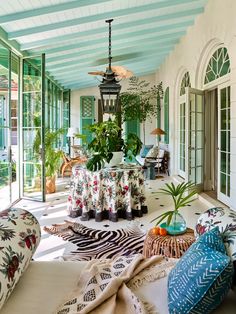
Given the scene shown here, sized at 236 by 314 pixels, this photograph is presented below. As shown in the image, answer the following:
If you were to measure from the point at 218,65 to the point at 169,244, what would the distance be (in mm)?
3708

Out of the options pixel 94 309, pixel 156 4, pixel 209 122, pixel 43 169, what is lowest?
pixel 94 309

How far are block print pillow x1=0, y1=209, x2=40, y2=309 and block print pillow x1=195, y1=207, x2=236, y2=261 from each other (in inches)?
36.5

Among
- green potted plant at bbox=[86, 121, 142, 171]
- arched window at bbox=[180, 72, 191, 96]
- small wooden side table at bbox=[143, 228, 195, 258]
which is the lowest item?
small wooden side table at bbox=[143, 228, 195, 258]

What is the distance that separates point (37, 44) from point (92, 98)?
585 cm

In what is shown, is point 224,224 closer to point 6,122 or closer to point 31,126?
point 6,122

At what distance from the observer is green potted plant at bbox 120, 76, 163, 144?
9633 millimetres

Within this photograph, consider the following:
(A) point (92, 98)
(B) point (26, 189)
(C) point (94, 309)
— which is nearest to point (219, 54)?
(B) point (26, 189)

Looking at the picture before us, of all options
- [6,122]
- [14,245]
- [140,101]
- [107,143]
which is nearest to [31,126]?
[6,122]

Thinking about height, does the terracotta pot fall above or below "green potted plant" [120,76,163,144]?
below

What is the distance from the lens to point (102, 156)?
13.0ft

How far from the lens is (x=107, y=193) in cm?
387

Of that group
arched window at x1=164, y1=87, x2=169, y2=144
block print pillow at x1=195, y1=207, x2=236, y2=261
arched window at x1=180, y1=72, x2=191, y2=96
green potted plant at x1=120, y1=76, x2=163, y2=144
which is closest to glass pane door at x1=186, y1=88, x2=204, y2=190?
arched window at x1=180, y1=72, x2=191, y2=96

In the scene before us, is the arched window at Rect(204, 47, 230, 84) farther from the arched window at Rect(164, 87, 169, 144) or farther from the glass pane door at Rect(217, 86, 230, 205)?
the arched window at Rect(164, 87, 169, 144)

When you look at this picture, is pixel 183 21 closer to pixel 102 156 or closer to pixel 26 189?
pixel 102 156
